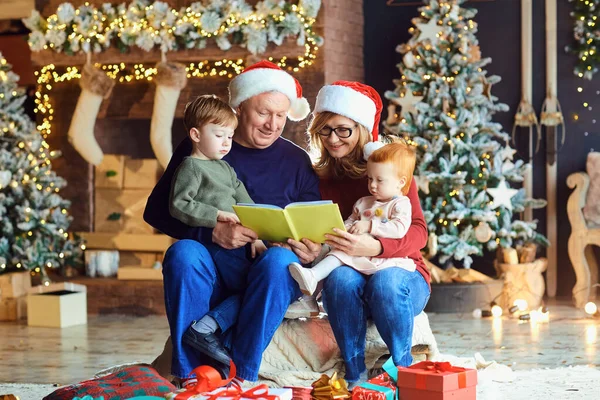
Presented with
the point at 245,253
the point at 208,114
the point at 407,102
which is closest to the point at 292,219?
the point at 245,253

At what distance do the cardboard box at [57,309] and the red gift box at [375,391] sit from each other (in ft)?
10.5

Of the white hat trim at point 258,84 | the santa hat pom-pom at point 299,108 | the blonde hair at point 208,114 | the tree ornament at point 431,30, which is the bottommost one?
the blonde hair at point 208,114

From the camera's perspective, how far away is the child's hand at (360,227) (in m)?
3.48

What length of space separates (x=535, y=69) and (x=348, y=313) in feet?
12.5

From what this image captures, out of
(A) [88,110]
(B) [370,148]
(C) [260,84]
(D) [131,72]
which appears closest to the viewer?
(B) [370,148]

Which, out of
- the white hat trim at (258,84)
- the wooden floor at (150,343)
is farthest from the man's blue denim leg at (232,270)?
the wooden floor at (150,343)

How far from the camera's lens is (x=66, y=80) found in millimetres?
6641

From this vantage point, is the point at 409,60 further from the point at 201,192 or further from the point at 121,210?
the point at 201,192

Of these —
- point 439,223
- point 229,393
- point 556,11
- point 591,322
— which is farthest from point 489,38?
point 229,393

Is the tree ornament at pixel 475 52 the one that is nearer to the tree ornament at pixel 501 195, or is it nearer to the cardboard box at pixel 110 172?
the tree ornament at pixel 501 195

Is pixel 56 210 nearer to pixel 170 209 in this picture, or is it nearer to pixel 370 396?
pixel 170 209

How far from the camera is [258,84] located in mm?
3818

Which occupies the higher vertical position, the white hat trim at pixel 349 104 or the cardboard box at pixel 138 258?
the white hat trim at pixel 349 104

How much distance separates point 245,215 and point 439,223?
2980 millimetres
